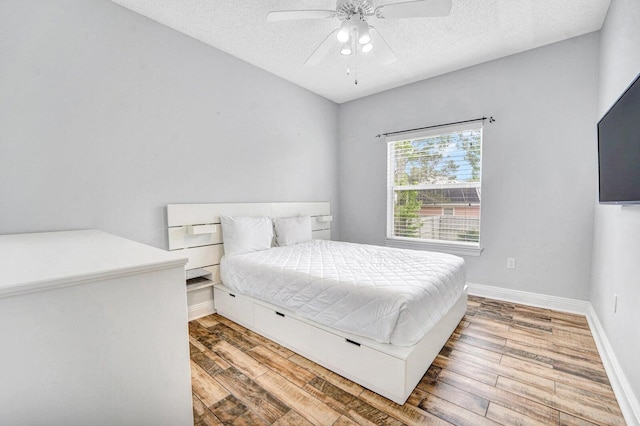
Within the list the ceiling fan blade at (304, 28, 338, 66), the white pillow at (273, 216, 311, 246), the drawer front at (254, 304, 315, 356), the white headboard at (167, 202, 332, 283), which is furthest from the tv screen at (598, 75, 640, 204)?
the white headboard at (167, 202, 332, 283)

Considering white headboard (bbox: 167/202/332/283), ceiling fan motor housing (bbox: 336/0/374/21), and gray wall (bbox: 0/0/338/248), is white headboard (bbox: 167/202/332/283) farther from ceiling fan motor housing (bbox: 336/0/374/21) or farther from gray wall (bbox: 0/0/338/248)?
ceiling fan motor housing (bbox: 336/0/374/21)

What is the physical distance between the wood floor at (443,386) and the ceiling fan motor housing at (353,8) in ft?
8.05

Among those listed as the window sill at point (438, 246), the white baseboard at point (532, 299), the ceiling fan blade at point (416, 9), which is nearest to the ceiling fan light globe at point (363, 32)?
the ceiling fan blade at point (416, 9)

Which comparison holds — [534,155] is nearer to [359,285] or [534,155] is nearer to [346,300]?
[359,285]

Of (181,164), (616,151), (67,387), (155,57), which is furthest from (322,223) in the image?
(67,387)

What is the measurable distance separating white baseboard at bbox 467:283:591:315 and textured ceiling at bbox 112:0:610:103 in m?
2.54

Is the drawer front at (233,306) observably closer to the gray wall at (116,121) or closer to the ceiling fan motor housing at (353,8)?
the gray wall at (116,121)

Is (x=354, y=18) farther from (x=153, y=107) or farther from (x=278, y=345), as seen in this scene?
(x=278, y=345)

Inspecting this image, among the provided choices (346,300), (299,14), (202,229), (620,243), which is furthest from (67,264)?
(620,243)

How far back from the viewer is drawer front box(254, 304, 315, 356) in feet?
6.55

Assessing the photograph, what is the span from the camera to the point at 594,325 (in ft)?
7.72

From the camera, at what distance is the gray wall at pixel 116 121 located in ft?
6.05

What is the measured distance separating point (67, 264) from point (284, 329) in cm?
151

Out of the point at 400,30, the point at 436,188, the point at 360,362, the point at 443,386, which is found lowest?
the point at 443,386
